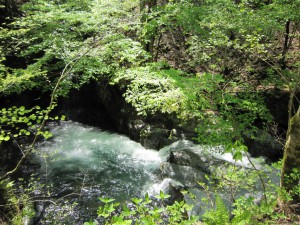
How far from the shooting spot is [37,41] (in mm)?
9898

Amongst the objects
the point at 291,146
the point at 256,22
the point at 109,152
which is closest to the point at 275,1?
the point at 256,22

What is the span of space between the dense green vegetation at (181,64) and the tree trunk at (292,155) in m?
0.02

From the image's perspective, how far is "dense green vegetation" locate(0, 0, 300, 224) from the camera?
6.30 metres

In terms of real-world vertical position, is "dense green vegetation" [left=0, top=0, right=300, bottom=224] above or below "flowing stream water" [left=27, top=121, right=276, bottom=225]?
above

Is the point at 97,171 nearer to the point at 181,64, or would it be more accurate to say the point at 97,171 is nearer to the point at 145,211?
the point at 145,211

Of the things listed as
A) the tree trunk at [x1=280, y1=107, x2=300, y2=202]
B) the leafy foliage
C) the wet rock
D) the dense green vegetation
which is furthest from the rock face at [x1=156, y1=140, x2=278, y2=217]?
the leafy foliage

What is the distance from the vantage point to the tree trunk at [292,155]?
3.97 meters

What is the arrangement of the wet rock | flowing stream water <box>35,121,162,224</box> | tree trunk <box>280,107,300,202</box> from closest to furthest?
tree trunk <box>280,107,300,202</box>
the wet rock
flowing stream water <box>35,121,162,224</box>

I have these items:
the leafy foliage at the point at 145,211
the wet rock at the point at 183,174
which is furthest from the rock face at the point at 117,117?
the leafy foliage at the point at 145,211

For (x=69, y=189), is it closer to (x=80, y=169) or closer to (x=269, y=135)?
(x=80, y=169)

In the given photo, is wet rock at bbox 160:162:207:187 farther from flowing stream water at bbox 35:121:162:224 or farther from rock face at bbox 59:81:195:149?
rock face at bbox 59:81:195:149

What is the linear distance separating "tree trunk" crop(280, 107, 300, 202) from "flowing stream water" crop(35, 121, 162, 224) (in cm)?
394

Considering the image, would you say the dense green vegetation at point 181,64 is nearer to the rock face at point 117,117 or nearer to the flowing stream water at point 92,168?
the rock face at point 117,117

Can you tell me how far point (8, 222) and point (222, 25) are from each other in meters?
7.49
